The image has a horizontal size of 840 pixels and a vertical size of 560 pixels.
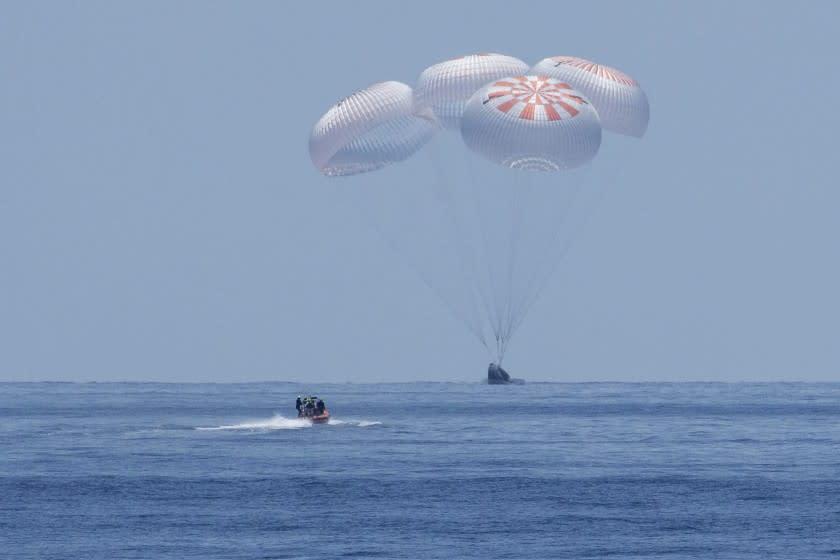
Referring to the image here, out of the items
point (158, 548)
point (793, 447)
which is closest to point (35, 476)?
point (158, 548)

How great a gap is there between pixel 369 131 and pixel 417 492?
20975 millimetres

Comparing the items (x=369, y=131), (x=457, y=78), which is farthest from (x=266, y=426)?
(x=457, y=78)

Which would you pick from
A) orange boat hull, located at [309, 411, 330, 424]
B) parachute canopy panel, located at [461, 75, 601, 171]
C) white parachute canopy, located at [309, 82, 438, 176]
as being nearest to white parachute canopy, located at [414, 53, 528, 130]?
white parachute canopy, located at [309, 82, 438, 176]

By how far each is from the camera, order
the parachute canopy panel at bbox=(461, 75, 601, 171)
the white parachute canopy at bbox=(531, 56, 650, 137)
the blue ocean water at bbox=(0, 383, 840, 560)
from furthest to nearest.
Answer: the white parachute canopy at bbox=(531, 56, 650, 137) < the parachute canopy panel at bbox=(461, 75, 601, 171) < the blue ocean water at bbox=(0, 383, 840, 560)

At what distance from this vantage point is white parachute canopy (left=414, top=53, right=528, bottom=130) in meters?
62.7

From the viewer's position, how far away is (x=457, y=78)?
206 feet

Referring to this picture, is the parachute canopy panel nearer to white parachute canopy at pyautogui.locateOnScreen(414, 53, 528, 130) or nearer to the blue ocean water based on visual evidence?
white parachute canopy at pyautogui.locateOnScreen(414, 53, 528, 130)

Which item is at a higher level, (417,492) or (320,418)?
(320,418)

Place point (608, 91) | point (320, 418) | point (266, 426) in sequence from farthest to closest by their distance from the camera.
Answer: point (266, 426), point (320, 418), point (608, 91)

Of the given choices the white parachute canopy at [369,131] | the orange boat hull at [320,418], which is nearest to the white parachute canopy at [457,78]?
the white parachute canopy at [369,131]

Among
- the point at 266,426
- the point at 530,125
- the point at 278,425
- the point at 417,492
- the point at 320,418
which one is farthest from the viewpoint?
the point at 278,425

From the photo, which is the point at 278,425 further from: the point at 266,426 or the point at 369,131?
the point at 369,131

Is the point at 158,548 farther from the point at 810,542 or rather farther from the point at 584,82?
the point at 584,82

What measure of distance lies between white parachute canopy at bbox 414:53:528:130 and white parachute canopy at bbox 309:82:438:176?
0.85m
